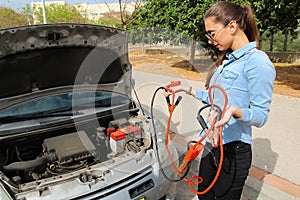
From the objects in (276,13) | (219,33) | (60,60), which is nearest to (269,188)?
(219,33)

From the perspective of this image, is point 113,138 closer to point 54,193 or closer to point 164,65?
point 54,193

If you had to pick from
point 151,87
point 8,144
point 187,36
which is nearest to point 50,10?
point 187,36

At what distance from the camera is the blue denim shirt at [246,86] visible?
1.41m

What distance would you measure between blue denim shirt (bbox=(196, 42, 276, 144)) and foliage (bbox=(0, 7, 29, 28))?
63.5 feet

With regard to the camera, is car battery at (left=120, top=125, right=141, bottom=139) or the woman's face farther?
car battery at (left=120, top=125, right=141, bottom=139)

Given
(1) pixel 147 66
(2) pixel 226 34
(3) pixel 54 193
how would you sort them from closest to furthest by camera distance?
(2) pixel 226 34, (3) pixel 54 193, (1) pixel 147 66

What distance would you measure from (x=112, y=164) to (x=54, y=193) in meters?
0.52

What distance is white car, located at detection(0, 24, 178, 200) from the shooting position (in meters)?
1.87

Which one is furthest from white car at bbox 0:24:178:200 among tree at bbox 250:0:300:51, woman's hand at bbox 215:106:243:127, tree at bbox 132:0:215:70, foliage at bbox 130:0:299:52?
tree at bbox 132:0:215:70

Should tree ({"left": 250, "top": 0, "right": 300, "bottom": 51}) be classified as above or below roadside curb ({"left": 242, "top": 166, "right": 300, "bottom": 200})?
above

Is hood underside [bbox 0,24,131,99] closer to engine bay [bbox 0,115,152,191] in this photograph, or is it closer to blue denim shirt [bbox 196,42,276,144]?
engine bay [bbox 0,115,152,191]

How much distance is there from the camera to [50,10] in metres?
21.4

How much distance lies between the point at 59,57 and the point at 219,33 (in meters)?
1.73

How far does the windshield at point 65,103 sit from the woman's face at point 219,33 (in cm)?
161
